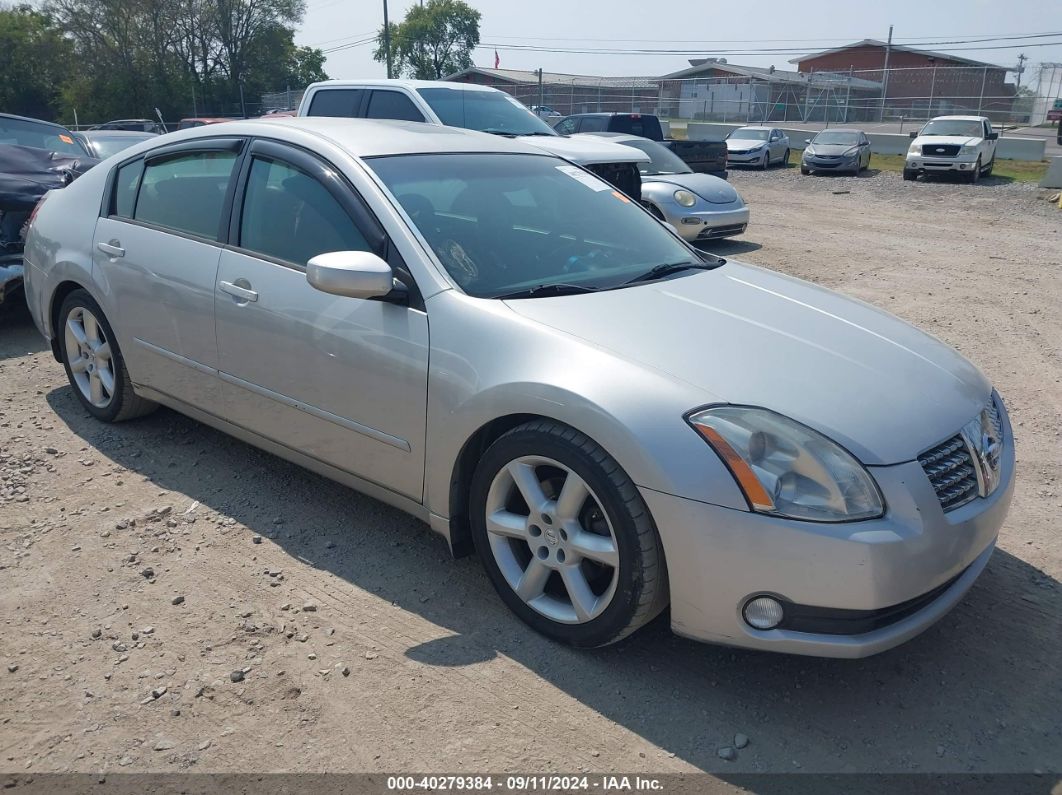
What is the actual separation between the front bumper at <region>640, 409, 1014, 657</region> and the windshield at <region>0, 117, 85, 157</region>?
26.5ft

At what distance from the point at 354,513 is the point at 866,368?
7.23 ft

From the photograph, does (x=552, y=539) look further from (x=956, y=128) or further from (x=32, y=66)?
(x=32, y=66)

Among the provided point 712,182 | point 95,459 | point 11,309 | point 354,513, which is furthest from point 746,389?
point 712,182

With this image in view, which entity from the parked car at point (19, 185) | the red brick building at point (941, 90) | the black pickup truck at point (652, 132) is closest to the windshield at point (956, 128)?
the black pickup truck at point (652, 132)

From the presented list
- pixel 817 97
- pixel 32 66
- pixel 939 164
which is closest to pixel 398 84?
pixel 939 164

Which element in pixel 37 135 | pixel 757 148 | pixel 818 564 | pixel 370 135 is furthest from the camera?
pixel 757 148

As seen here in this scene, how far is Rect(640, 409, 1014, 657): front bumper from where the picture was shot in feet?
7.72

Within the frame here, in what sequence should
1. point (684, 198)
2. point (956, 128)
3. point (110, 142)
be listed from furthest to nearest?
point (956, 128), point (110, 142), point (684, 198)

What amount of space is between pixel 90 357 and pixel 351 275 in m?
2.44

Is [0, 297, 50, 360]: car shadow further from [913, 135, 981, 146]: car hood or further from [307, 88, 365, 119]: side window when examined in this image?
[913, 135, 981, 146]: car hood

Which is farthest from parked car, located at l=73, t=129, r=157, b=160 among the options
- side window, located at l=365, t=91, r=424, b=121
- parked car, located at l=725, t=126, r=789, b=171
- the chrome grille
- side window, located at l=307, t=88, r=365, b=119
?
parked car, located at l=725, t=126, r=789, b=171

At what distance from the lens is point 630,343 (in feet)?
9.09

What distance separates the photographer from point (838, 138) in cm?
2278

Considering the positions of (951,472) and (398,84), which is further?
(398,84)
